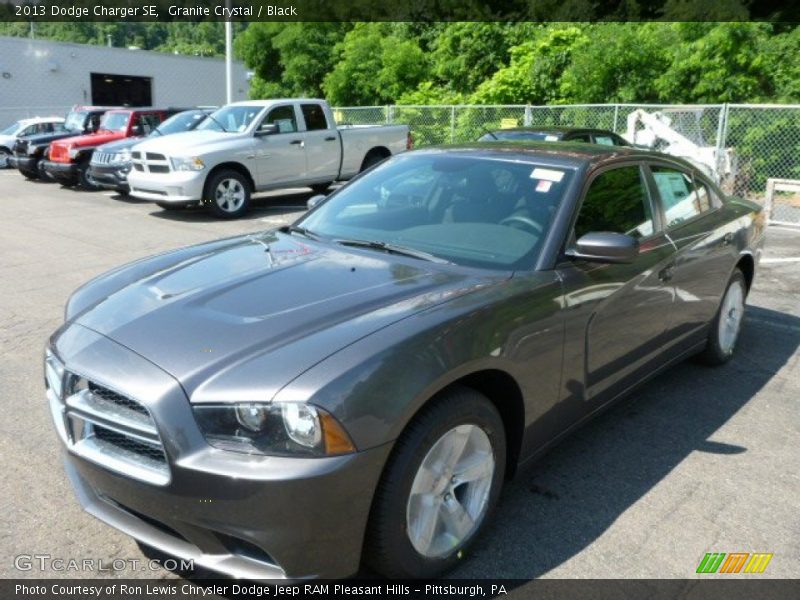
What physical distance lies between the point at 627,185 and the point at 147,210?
10.6 m

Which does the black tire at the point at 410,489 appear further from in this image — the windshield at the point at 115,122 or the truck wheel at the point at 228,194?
the windshield at the point at 115,122

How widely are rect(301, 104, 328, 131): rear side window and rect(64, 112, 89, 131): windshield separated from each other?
7.45 metres

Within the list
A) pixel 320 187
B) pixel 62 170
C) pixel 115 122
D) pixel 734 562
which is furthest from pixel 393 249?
pixel 115 122

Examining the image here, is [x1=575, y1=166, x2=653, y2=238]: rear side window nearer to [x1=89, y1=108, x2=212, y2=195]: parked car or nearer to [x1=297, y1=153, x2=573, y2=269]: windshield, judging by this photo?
[x1=297, y1=153, x2=573, y2=269]: windshield

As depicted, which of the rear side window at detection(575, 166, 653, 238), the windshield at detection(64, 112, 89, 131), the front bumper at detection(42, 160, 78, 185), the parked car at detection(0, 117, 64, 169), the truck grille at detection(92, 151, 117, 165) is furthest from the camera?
the parked car at detection(0, 117, 64, 169)

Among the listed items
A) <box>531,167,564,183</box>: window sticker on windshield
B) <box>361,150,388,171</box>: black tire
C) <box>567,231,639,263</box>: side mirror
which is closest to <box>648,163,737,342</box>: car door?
<box>531,167,564,183</box>: window sticker on windshield

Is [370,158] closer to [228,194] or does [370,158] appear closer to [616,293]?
[228,194]

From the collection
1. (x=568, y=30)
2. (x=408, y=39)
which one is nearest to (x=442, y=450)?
(x=568, y=30)

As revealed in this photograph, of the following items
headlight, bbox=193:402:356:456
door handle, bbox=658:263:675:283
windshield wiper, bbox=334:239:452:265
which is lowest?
headlight, bbox=193:402:356:456

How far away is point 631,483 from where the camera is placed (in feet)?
11.7

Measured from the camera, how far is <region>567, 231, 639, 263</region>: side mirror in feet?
10.7

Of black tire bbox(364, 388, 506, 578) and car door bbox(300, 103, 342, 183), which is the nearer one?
black tire bbox(364, 388, 506, 578)

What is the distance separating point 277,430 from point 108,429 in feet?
2.22

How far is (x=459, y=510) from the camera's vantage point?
2.81m
